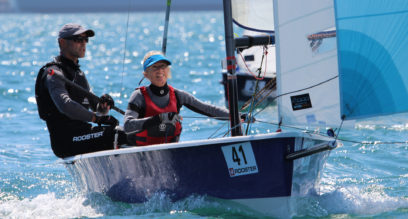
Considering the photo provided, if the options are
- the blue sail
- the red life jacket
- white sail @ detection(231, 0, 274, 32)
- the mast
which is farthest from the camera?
white sail @ detection(231, 0, 274, 32)

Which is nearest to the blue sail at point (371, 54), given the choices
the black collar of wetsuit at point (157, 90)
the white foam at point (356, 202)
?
the white foam at point (356, 202)

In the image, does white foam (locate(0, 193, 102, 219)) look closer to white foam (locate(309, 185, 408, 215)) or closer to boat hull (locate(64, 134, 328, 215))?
boat hull (locate(64, 134, 328, 215))

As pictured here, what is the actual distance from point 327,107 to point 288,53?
0.40m

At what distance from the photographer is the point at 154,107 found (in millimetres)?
4277

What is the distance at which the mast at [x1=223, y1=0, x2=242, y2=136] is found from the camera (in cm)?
414

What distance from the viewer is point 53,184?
5.82 m

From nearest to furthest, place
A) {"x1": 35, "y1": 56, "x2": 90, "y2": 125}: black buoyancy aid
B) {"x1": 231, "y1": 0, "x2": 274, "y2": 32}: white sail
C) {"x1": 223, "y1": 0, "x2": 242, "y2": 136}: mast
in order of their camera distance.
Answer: {"x1": 223, "y1": 0, "x2": 242, "y2": 136}: mast
{"x1": 35, "y1": 56, "x2": 90, "y2": 125}: black buoyancy aid
{"x1": 231, "y1": 0, "x2": 274, "y2": 32}: white sail

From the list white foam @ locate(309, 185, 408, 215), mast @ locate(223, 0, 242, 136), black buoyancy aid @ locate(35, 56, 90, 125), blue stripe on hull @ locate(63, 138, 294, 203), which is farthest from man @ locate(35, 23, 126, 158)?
white foam @ locate(309, 185, 408, 215)

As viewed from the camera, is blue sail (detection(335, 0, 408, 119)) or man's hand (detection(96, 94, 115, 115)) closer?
blue sail (detection(335, 0, 408, 119))

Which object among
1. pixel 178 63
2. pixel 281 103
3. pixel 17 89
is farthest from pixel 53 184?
pixel 178 63

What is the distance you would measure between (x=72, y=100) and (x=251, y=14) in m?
2.00

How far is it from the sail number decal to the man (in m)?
0.96

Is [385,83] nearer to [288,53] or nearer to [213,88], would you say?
[288,53]

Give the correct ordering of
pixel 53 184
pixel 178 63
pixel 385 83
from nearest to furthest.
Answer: pixel 385 83
pixel 53 184
pixel 178 63
